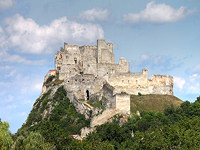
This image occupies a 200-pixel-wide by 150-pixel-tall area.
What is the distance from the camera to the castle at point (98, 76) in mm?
81875

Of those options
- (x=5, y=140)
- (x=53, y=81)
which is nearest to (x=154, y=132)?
(x=5, y=140)

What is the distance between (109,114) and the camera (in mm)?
71438

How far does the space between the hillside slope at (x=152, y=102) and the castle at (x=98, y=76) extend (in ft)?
6.66

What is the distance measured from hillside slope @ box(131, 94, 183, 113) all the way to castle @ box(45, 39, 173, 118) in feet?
6.66

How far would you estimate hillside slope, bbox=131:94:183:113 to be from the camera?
78.9 meters

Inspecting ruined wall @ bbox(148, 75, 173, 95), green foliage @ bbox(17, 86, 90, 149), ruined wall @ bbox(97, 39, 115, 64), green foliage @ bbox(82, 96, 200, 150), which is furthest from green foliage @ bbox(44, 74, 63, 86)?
green foliage @ bbox(82, 96, 200, 150)

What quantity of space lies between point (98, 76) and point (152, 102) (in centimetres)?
1292

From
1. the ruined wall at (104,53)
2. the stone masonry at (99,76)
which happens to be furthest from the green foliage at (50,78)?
the ruined wall at (104,53)

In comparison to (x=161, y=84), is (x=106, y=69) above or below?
above

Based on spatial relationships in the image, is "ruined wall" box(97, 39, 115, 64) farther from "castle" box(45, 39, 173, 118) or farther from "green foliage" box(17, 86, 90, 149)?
"green foliage" box(17, 86, 90, 149)

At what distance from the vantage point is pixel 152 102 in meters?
82.3

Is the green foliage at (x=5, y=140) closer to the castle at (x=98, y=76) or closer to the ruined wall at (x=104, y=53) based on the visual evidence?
the castle at (x=98, y=76)

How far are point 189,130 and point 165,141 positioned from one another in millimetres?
7207

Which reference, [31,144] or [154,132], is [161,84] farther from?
[31,144]
